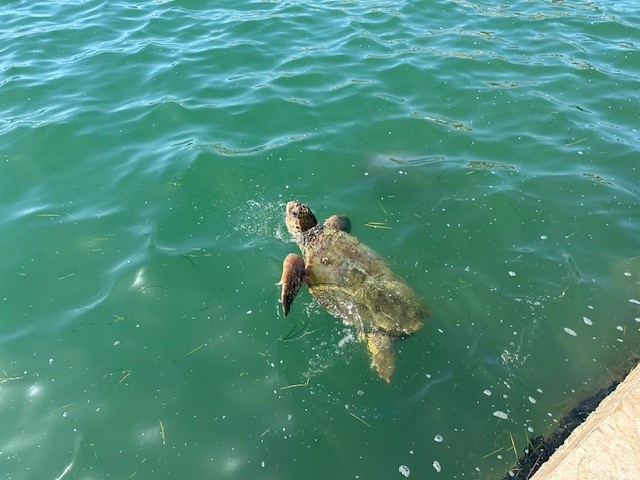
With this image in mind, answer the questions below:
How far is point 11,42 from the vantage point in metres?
13.4

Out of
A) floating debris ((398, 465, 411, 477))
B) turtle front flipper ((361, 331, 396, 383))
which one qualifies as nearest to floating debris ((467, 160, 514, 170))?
turtle front flipper ((361, 331, 396, 383))

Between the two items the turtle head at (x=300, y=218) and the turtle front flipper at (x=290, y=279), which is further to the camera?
the turtle head at (x=300, y=218)

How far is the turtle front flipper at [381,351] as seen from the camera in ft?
20.0

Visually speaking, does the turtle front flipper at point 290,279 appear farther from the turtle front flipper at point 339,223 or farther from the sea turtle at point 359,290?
the turtle front flipper at point 339,223

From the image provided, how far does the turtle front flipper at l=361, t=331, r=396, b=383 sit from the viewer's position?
6.09 m

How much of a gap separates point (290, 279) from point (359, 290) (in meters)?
0.97

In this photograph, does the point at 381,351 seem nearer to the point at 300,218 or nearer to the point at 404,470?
the point at 404,470

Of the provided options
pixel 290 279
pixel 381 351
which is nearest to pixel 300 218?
pixel 290 279

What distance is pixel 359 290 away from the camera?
21.1 ft

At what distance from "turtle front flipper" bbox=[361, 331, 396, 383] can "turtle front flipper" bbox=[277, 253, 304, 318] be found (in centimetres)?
111

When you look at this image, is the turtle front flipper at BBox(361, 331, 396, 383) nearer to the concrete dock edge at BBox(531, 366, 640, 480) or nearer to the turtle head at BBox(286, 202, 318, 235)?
the turtle head at BBox(286, 202, 318, 235)

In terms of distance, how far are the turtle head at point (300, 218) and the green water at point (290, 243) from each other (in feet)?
1.31

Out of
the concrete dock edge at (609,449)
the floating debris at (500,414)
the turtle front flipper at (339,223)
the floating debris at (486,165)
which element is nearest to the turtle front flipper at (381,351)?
the floating debris at (500,414)

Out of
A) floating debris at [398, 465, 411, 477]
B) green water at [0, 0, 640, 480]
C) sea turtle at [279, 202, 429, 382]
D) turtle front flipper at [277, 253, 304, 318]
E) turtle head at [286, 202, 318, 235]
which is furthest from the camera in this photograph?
turtle head at [286, 202, 318, 235]
